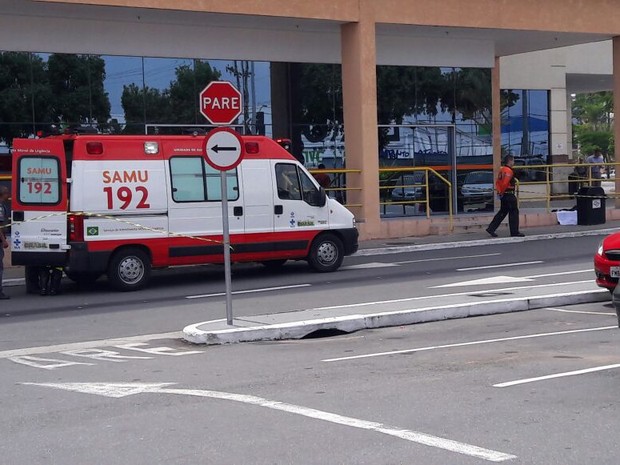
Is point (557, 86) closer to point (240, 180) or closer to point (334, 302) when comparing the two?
point (240, 180)

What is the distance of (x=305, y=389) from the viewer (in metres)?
8.84

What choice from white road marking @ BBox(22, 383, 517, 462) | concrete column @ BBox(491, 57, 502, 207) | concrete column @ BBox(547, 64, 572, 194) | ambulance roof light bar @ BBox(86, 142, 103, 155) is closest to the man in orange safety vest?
concrete column @ BBox(491, 57, 502, 207)

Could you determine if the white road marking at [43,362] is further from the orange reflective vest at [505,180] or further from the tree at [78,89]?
the orange reflective vest at [505,180]

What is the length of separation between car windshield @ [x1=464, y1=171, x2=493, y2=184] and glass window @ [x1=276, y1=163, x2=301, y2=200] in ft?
39.2

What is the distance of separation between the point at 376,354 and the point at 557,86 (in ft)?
95.7

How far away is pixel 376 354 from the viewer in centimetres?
1071

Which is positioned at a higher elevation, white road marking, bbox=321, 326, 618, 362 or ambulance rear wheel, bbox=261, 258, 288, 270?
ambulance rear wheel, bbox=261, 258, 288, 270

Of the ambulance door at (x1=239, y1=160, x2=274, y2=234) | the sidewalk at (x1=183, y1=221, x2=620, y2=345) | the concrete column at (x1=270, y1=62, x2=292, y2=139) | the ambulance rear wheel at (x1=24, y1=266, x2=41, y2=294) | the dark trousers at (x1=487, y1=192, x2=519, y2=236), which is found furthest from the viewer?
the concrete column at (x1=270, y1=62, x2=292, y2=139)

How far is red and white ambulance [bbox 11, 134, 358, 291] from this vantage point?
16.4 meters

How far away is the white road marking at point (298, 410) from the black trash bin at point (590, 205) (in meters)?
19.5

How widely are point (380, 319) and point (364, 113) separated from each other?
12.2m

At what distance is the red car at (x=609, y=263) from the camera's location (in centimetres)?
1299

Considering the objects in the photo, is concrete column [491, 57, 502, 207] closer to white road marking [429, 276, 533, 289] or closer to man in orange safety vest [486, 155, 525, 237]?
man in orange safety vest [486, 155, 525, 237]

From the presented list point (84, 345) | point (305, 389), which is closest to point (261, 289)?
point (84, 345)
